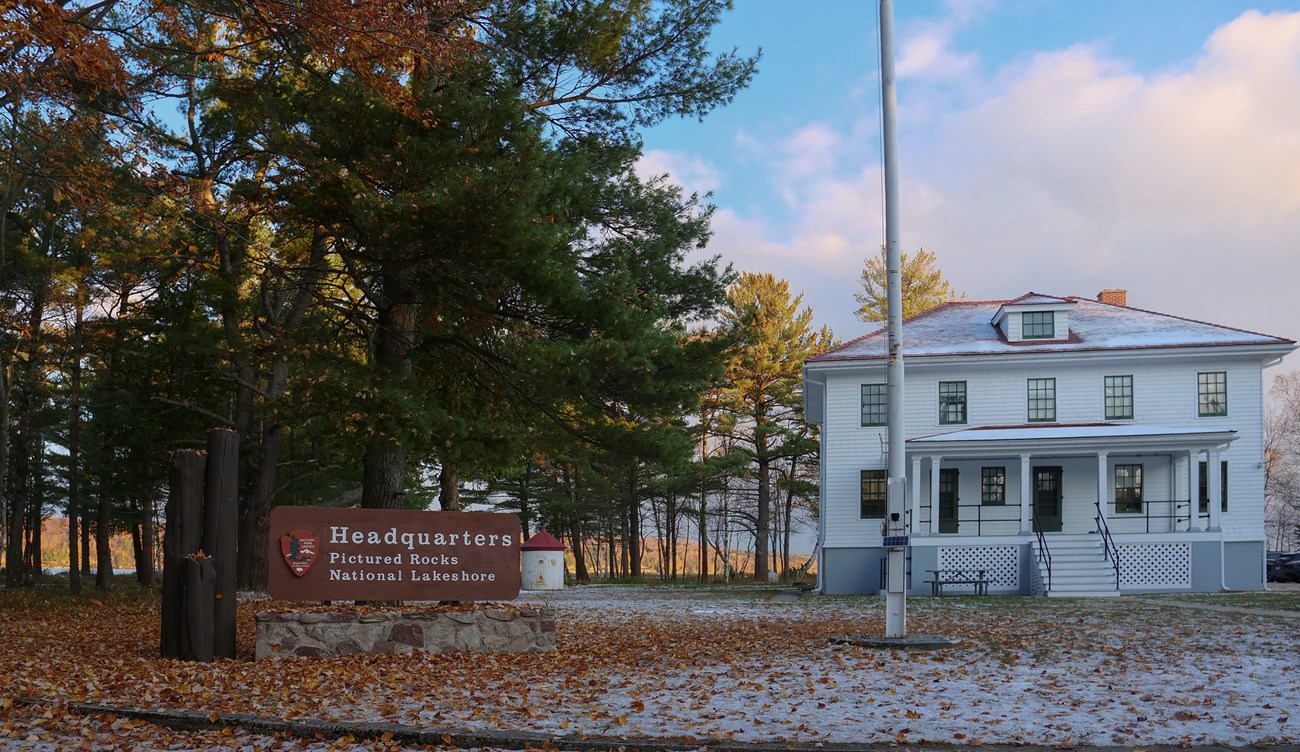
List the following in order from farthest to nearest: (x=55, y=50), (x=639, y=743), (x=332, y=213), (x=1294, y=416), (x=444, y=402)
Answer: (x=1294, y=416), (x=444, y=402), (x=332, y=213), (x=55, y=50), (x=639, y=743)

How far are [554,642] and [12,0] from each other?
347 inches

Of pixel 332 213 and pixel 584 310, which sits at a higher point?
pixel 332 213

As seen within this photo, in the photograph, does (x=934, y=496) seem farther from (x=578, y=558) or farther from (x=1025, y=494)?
(x=578, y=558)

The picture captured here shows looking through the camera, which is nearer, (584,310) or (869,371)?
(584,310)

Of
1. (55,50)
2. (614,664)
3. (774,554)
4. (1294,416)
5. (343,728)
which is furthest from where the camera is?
(1294,416)

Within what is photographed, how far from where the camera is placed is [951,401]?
98.8 ft

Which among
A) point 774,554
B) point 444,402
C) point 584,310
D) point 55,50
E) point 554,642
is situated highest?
point 55,50

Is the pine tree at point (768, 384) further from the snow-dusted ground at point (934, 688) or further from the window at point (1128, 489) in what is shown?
the snow-dusted ground at point (934, 688)

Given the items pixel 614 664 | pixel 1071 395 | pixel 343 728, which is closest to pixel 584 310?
pixel 614 664

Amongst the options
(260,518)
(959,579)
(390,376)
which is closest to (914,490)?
(959,579)

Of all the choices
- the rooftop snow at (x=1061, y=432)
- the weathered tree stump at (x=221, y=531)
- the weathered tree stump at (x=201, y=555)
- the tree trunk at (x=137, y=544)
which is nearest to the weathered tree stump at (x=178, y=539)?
the weathered tree stump at (x=201, y=555)

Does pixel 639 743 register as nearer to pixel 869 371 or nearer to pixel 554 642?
pixel 554 642

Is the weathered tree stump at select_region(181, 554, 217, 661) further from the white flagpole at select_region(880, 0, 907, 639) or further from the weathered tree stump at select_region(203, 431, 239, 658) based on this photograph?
the white flagpole at select_region(880, 0, 907, 639)

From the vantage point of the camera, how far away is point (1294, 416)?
73.8 m
